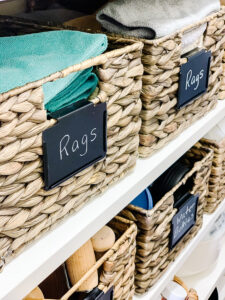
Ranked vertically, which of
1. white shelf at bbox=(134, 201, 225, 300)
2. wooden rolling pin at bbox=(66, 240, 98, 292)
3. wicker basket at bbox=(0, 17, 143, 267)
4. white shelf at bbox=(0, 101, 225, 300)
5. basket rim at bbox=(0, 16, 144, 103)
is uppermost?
basket rim at bbox=(0, 16, 144, 103)

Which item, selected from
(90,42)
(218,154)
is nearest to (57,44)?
(90,42)

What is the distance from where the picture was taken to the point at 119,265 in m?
0.74

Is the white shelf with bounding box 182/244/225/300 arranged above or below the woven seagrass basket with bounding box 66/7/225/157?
below

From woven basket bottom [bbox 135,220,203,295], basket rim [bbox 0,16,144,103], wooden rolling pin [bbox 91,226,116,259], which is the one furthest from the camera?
woven basket bottom [bbox 135,220,203,295]

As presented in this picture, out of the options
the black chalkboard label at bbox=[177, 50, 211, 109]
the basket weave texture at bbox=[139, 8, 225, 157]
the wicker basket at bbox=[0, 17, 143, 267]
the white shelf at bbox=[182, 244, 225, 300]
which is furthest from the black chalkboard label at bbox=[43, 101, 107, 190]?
the white shelf at bbox=[182, 244, 225, 300]

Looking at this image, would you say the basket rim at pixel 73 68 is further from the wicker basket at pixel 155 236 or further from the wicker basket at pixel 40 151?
the wicker basket at pixel 155 236

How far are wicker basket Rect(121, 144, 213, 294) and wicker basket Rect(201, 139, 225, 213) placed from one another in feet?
0.36

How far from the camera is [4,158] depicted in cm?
47

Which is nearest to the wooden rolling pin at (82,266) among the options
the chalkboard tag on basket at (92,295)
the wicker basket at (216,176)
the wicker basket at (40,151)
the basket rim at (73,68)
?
the chalkboard tag on basket at (92,295)

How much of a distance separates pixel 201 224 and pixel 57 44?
2.25 ft

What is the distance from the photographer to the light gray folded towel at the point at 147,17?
71cm

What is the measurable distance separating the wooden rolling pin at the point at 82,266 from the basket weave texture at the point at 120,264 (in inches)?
0.7

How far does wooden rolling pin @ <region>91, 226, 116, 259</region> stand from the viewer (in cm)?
73

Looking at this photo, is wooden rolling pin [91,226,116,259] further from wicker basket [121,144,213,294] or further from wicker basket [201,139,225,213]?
wicker basket [201,139,225,213]
